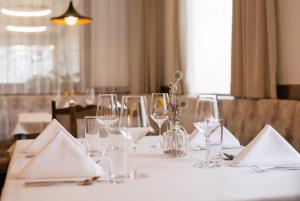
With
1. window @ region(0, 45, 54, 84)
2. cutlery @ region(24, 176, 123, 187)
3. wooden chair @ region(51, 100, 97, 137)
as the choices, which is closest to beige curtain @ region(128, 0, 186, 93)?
window @ region(0, 45, 54, 84)

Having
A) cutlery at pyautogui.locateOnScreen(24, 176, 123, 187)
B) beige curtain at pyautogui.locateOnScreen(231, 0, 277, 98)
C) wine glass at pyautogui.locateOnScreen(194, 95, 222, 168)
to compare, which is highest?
beige curtain at pyautogui.locateOnScreen(231, 0, 277, 98)

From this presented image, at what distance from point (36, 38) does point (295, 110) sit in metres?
4.26

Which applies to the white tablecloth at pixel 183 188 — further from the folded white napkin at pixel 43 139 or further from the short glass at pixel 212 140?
the folded white napkin at pixel 43 139

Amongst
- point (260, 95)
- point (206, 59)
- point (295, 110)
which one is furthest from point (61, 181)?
point (206, 59)

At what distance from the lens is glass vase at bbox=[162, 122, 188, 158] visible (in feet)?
5.54

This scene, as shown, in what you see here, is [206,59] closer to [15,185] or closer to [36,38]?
[36,38]

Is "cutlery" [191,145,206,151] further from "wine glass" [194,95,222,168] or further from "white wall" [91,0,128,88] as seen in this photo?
"white wall" [91,0,128,88]

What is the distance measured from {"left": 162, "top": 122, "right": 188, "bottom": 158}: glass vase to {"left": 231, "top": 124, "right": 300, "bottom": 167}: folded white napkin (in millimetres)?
276

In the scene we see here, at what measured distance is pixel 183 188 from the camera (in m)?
1.15

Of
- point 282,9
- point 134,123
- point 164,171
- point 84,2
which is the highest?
point 84,2

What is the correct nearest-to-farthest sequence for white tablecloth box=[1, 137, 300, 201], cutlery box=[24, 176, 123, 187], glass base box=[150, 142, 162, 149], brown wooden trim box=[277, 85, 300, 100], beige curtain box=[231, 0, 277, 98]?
white tablecloth box=[1, 137, 300, 201], cutlery box=[24, 176, 123, 187], glass base box=[150, 142, 162, 149], brown wooden trim box=[277, 85, 300, 100], beige curtain box=[231, 0, 277, 98]

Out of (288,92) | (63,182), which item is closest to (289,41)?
(288,92)

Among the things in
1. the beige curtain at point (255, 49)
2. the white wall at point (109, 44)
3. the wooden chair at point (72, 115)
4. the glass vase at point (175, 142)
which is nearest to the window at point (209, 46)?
the beige curtain at point (255, 49)

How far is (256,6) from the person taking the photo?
11.1 ft
